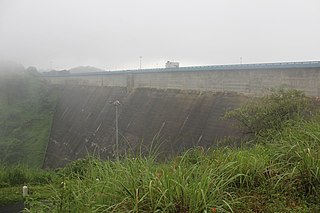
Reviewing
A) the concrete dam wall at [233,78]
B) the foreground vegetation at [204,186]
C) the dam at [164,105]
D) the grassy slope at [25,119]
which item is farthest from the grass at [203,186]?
the grassy slope at [25,119]

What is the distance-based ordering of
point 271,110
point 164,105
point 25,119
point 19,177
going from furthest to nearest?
point 25,119
point 164,105
point 271,110
point 19,177

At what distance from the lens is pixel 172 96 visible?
928 inches

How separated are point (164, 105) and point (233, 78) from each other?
5.39m

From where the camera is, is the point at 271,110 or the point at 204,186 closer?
the point at 204,186

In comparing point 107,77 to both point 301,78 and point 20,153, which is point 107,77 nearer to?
point 20,153

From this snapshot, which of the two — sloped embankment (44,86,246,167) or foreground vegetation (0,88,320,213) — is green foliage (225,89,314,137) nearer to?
sloped embankment (44,86,246,167)

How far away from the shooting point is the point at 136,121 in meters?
23.8

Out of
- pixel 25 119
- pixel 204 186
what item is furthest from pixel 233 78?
pixel 25 119

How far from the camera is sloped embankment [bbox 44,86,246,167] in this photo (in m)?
18.2

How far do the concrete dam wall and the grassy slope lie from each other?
881cm

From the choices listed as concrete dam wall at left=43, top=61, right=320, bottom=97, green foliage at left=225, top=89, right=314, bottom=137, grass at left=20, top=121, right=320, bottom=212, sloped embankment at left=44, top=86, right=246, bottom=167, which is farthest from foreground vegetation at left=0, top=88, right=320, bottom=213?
concrete dam wall at left=43, top=61, right=320, bottom=97

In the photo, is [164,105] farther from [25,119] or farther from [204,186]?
[204,186]

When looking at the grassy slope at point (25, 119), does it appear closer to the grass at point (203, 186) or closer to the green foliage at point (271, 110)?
the green foliage at point (271, 110)

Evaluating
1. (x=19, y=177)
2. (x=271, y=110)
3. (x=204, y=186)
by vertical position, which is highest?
(x=204, y=186)
